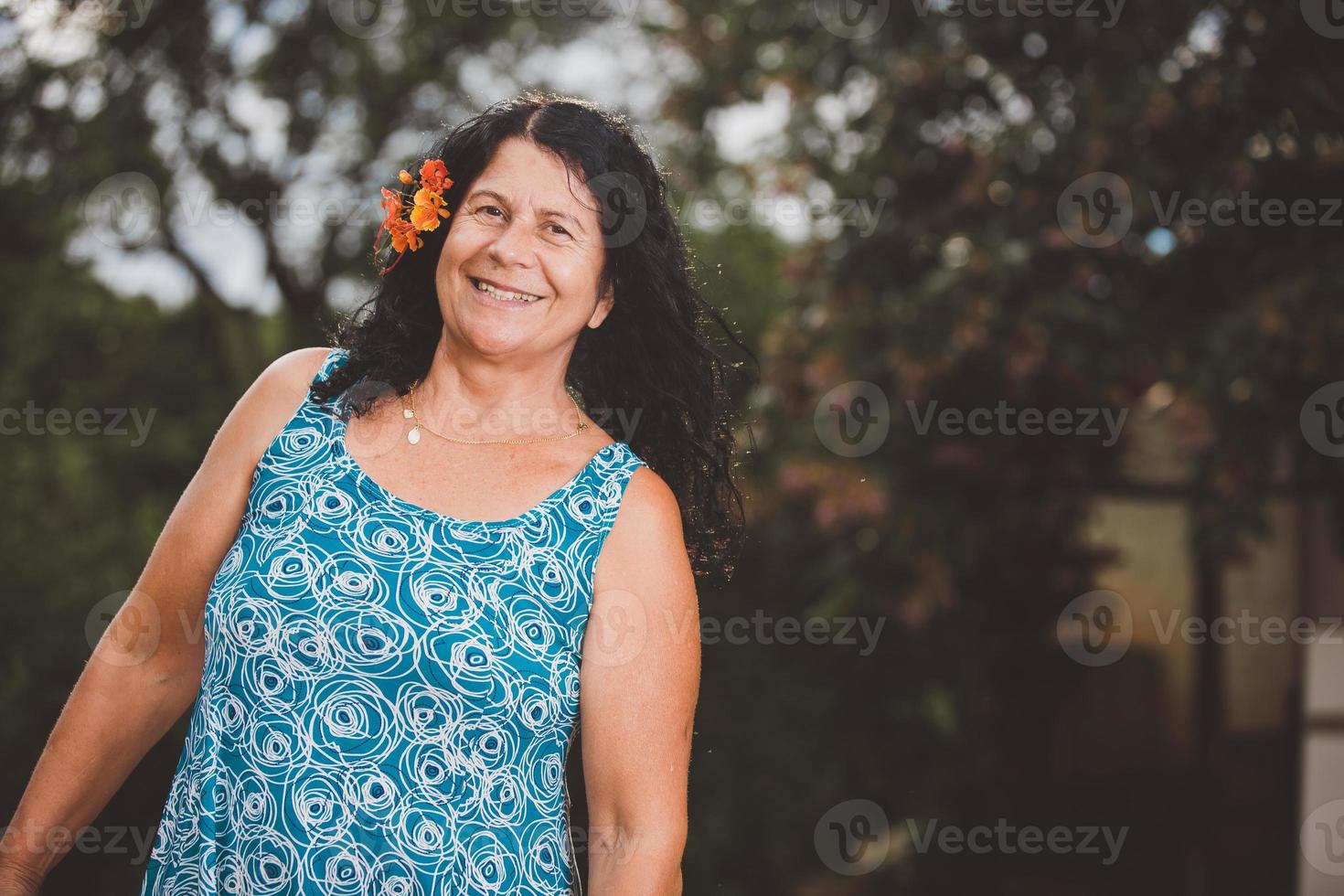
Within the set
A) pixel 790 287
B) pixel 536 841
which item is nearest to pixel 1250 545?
pixel 790 287

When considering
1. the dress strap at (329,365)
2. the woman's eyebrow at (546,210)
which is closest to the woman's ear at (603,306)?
the woman's eyebrow at (546,210)

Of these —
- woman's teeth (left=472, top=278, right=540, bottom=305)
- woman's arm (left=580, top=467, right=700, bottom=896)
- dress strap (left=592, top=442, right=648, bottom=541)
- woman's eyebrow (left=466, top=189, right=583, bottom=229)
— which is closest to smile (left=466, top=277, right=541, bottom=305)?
woman's teeth (left=472, top=278, right=540, bottom=305)

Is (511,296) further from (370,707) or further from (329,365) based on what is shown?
(370,707)

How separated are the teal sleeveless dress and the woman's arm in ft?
0.16

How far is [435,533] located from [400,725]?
10.9 inches

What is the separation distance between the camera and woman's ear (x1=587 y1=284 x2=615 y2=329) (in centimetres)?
209

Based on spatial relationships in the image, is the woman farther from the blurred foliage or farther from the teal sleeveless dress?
the blurred foliage

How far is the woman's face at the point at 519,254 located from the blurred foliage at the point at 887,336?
1.31 feet

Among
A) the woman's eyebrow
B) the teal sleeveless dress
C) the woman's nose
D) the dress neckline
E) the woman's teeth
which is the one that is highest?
the woman's eyebrow

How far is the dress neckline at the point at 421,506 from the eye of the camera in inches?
73.5

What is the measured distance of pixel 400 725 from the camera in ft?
5.84

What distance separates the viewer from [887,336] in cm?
434

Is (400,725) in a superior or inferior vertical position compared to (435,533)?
inferior

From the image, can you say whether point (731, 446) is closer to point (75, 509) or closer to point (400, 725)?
point (400, 725)
